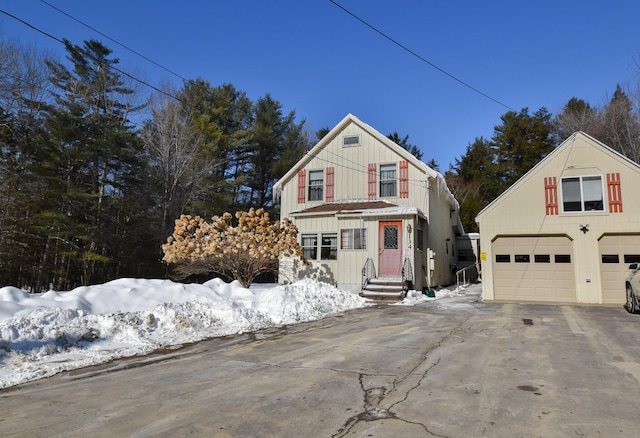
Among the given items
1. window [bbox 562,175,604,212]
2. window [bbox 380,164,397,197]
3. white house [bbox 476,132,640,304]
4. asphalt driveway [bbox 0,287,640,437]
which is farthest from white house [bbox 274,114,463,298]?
asphalt driveway [bbox 0,287,640,437]

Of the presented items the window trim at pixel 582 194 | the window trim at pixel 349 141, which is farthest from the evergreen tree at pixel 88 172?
the window trim at pixel 582 194

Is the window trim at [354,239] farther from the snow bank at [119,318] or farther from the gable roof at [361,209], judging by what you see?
the snow bank at [119,318]

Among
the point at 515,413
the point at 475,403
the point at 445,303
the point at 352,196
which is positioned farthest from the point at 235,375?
the point at 352,196

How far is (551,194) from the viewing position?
49.7 feet

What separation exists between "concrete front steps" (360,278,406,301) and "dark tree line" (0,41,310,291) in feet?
38.1

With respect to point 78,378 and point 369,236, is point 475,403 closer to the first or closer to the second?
point 78,378

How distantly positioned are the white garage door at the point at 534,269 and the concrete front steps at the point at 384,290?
150 inches

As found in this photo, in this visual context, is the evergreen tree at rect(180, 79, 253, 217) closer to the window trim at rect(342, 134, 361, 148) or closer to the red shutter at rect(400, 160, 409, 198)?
the window trim at rect(342, 134, 361, 148)

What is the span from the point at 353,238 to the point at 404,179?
12.3ft

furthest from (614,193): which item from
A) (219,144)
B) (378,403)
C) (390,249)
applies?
(219,144)

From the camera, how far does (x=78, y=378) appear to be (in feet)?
17.0

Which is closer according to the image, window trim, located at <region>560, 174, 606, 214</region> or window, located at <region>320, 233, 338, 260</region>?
window trim, located at <region>560, 174, 606, 214</region>

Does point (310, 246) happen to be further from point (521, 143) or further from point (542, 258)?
point (521, 143)

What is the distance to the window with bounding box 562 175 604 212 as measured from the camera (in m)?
14.7
